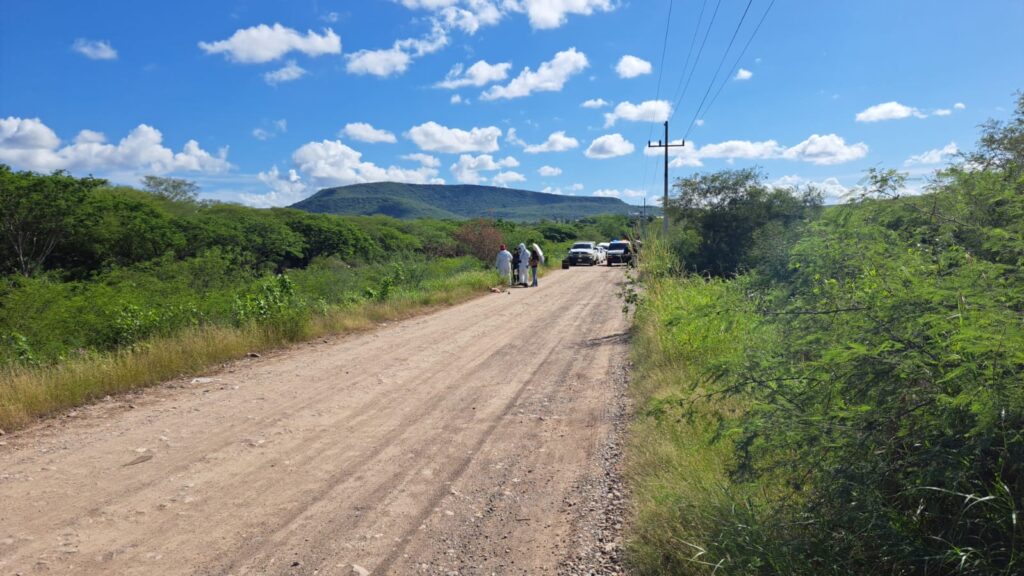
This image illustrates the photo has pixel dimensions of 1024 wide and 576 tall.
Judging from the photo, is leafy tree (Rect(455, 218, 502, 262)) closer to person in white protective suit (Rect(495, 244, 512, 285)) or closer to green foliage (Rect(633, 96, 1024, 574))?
person in white protective suit (Rect(495, 244, 512, 285))

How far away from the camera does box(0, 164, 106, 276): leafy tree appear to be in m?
21.1

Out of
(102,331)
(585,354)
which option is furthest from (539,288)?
Result: (102,331)

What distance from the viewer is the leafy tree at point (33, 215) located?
69.2ft

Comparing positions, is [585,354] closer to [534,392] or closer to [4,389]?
[534,392]

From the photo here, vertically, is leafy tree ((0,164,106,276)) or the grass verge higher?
leafy tree ((0,164,106,276))

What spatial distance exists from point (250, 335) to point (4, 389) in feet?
12.9

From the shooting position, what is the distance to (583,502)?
4465mm

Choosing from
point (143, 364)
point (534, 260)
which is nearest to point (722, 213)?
point (534, 260)

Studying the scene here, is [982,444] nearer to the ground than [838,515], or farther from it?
farther from it

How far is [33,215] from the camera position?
70.9 feet

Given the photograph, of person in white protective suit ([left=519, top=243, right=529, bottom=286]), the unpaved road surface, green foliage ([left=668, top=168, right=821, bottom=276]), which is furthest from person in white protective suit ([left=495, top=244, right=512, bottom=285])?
the unpaved road surface

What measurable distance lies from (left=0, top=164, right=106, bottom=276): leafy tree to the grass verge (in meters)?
14.8

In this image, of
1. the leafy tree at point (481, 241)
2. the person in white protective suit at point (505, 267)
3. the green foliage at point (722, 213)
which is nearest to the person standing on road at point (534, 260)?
the person in white protective suit at point (505, 267)

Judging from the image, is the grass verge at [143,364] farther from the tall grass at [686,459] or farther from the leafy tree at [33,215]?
the leafy tree at [33,215]
